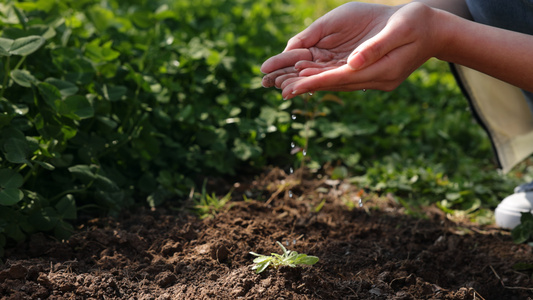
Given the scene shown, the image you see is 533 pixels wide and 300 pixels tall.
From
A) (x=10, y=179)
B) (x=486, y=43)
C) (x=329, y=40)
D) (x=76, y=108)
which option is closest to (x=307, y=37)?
(x=329, y=40)

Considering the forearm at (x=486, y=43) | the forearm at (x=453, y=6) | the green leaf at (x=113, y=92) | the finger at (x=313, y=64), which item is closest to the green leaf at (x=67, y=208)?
the green leaf at (x=113, y=92)

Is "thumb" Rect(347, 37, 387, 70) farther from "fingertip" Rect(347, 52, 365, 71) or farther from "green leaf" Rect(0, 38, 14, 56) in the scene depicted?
"green leaf" Rect(0, 38, 14, 56)

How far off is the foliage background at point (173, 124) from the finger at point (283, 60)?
0.66 m

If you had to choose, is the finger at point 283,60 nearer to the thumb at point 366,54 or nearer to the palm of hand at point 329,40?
the palm of hand at point 329,40

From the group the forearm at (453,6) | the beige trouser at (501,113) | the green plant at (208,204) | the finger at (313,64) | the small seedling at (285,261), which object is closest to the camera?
the small seedling at (285,261)

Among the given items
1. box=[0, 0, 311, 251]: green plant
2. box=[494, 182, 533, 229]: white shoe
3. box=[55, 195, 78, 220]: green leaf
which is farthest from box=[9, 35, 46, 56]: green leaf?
box=[494, 182, 533, 229]: white shoe

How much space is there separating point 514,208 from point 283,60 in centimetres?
123

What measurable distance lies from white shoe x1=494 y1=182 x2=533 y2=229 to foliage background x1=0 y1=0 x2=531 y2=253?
0.13 metres

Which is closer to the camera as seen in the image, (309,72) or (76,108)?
(309,72)

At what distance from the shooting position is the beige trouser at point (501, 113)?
2502 mm

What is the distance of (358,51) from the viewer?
157 cm

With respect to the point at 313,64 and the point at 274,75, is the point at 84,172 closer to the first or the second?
the point at 274,75

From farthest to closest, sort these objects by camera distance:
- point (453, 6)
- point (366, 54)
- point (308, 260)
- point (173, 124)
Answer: point (173, 124) < point (453, 6) < point (308, 260) < point (366, 54)

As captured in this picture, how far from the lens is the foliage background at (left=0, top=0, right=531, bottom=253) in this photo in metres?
2.00
